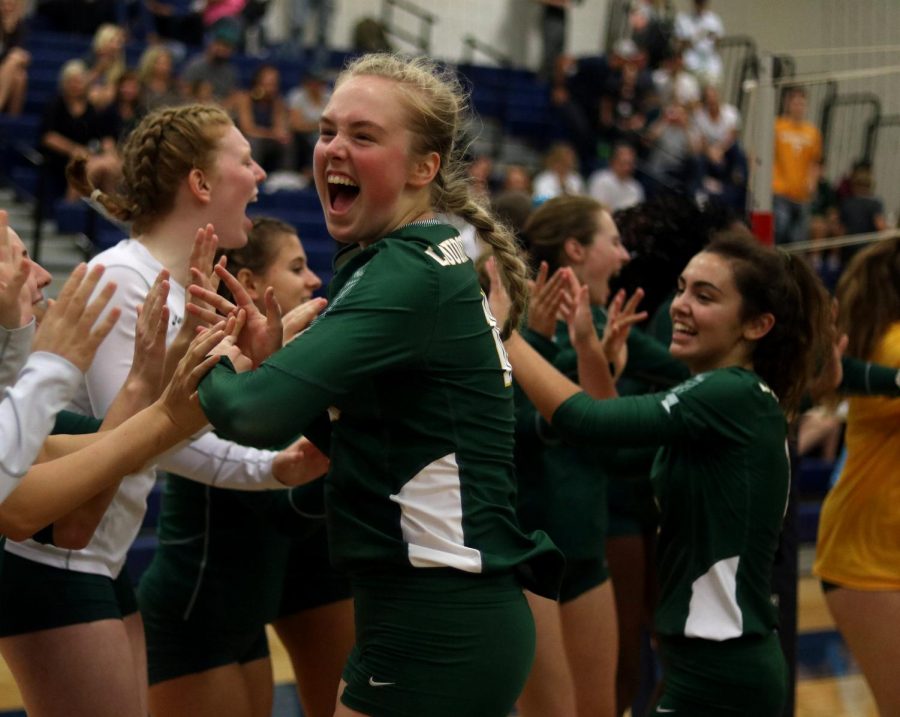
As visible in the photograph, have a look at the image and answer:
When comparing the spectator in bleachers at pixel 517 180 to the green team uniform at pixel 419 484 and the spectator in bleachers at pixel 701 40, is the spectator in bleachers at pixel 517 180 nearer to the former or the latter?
the spectator in bleachers at pixel 701 40

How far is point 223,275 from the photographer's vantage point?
220 centimetres

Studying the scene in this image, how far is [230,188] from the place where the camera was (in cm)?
289

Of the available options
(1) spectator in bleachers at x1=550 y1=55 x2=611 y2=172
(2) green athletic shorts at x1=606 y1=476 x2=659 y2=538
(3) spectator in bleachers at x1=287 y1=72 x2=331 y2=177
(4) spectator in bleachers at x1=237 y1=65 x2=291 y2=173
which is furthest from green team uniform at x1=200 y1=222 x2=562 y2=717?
(1) spectator in bleachers at x1=550 y1=55 x2=611 y2=172

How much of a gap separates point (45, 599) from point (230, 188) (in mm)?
976

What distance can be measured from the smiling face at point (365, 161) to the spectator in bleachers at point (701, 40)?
11860mm

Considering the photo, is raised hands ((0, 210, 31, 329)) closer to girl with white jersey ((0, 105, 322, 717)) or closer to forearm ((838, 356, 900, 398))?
girl with white jersey ((0, 105, 322, 717))

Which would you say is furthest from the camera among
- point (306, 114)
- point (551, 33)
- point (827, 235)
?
point (551, 33)

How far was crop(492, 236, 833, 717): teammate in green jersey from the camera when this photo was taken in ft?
8.90

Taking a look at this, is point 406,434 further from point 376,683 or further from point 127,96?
point 127,96

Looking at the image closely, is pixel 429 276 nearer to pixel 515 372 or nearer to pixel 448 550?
pixel 448 550

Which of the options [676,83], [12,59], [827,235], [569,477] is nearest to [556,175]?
[827,235]

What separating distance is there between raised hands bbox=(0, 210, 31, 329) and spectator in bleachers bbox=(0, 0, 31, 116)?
23.8ft

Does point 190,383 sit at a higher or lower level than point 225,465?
higher

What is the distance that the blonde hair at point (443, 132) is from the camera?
2205 millimetres
